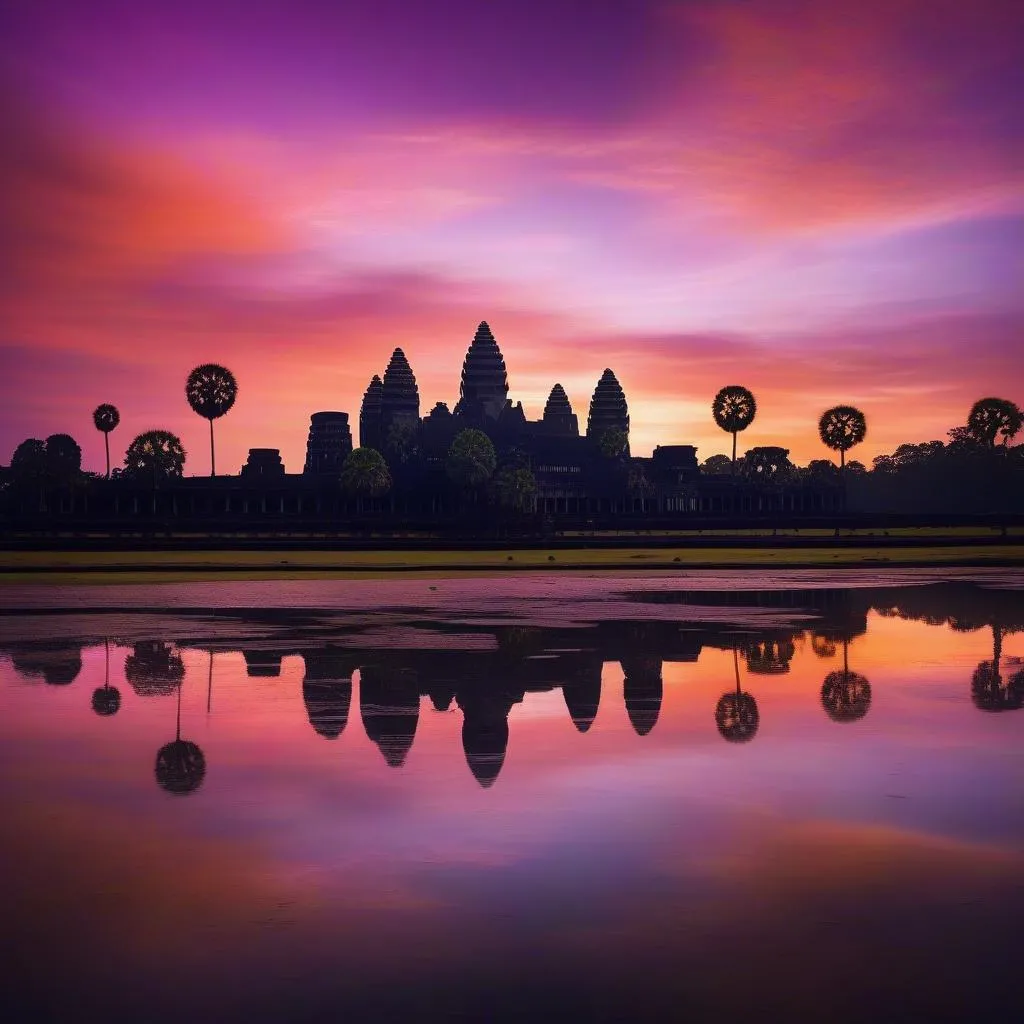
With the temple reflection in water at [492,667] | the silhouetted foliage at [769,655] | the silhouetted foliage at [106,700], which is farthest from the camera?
the silhouetted foliage at [769,655]

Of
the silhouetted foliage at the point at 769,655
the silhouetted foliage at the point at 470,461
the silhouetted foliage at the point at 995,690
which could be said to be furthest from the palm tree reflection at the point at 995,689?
the silhouetted foliage at the point at 470,461

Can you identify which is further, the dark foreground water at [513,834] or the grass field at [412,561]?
the grass field at [412,561]

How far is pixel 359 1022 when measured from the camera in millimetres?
6840

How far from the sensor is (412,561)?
59.5 m

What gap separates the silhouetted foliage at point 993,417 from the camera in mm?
159250

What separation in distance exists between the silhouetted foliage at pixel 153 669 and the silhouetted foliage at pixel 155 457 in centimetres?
12731

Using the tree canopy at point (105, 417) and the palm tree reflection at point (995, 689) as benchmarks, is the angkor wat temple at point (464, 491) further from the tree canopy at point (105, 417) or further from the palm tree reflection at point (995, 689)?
the palm tree reflection at point (995, 689)

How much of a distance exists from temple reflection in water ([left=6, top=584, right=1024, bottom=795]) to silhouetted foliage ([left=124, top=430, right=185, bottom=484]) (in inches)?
4782

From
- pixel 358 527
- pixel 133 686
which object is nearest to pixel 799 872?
pixel 133 686

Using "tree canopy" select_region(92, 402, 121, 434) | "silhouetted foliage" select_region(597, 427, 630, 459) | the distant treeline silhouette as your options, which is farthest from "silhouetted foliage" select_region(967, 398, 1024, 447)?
"tree canopy" select_region(92, 402, 121, 434)

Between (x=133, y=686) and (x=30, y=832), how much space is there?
852 cm

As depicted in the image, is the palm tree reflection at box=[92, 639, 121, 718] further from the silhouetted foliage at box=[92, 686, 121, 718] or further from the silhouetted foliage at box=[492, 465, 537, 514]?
the silhouetted foliage at box=[492, 465, 537, 514]

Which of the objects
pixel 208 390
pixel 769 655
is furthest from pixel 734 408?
pixel 769 655

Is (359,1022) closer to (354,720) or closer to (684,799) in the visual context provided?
(684,799)
